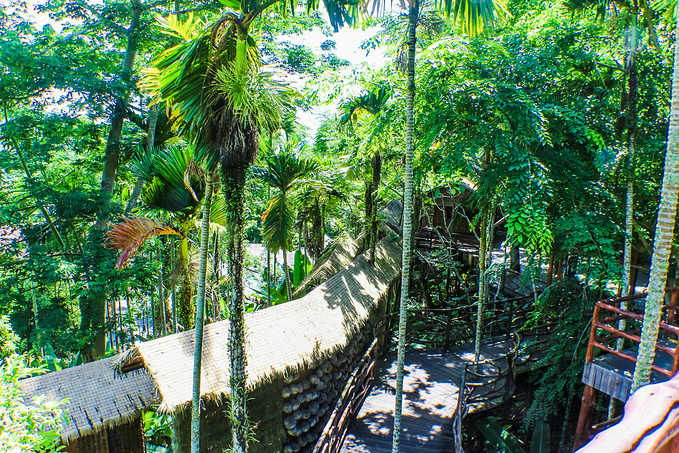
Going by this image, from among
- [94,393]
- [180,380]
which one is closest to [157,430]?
[94,393]

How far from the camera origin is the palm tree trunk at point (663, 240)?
376 centimetres

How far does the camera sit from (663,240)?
3.97 m

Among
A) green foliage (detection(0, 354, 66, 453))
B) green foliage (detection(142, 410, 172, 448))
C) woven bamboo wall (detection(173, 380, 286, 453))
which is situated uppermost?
green foliage (detection(0, 354, 66, 453))

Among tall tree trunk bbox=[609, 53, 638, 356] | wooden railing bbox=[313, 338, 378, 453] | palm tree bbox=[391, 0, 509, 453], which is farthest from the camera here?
wooden railing bbox=[313, 338, 378, 453]

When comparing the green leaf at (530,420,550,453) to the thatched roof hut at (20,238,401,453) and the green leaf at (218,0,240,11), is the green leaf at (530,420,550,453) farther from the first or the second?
the green leaf at (218,0,240,11)

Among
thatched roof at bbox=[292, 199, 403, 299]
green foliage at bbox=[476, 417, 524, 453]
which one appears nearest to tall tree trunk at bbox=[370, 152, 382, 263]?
thatched roof at bbox=[292, 199, 403, 299]

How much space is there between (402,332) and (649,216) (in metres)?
5.23

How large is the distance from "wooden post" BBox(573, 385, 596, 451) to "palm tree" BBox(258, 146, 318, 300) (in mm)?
6208

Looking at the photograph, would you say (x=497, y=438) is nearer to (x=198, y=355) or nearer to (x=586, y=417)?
(x=586, y=417)

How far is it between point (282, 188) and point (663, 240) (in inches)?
279

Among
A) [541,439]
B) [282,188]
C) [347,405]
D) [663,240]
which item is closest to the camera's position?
[663,240]

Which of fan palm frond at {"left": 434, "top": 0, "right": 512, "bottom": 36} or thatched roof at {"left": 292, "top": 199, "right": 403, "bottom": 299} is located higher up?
fan palm frond at {"left": 434, "top": 0, "right": 512, "bottom": 36}

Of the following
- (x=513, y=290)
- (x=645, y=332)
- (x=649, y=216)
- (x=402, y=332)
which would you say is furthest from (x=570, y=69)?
(x=513, y=290)

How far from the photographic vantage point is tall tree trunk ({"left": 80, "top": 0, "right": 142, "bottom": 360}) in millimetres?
9070
